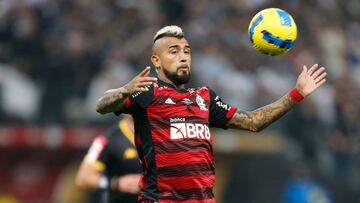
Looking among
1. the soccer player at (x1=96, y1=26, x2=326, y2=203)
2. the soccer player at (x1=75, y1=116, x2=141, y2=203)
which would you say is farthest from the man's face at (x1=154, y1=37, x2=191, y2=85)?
the soccer player at (x1=75, y1=116, x2=141, y2=203)

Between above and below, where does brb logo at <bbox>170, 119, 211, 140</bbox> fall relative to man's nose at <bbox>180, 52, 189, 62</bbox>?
below

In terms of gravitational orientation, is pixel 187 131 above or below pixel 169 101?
below

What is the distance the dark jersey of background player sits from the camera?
31.7ft

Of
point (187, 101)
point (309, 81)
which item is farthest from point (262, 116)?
point (187, 101)

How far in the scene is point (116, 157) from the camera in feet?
31.8

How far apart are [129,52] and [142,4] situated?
1.86 meters

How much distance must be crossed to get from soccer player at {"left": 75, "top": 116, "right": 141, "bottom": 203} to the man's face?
196 centimetres

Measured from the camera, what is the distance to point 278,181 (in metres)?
15.0

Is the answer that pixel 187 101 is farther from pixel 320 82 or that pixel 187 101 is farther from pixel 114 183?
pixel 114 183

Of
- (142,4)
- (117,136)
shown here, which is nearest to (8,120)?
(142,4)

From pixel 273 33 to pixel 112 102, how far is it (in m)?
1.56

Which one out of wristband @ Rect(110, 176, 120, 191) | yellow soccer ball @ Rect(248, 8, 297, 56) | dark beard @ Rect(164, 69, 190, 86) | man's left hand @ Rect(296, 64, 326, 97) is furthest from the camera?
wristband @ Rect(110, 176, 120, 191)

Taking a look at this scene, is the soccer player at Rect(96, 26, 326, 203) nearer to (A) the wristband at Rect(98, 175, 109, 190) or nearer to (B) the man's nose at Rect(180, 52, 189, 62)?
(B) the man's nose at Rect(180, 52, 189, 62)

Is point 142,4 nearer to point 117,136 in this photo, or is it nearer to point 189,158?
point 117,136
